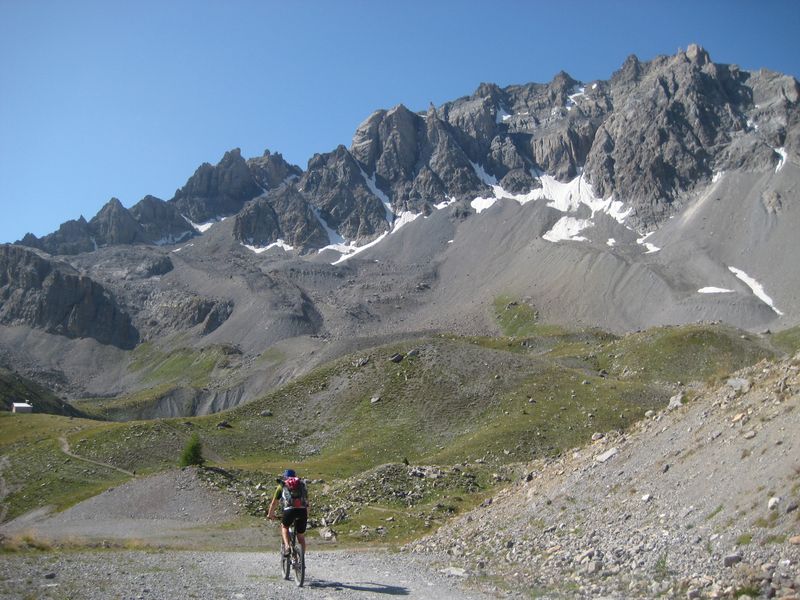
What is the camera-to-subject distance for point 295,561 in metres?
18.1

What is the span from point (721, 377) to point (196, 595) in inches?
762

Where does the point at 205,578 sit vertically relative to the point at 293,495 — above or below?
below

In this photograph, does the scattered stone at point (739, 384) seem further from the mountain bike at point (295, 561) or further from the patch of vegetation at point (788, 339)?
the patch of vegetation at point (788, 339)

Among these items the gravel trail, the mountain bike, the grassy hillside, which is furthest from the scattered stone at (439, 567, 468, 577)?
the grassy hillside

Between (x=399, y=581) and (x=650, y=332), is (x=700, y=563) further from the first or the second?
(x=650, y=332)

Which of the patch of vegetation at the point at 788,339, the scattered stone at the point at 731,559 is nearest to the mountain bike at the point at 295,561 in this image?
the scattered stone at the point at 731,559

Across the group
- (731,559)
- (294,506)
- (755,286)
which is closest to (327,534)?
(294,506)

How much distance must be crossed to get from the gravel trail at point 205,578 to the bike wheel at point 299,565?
0.98 ft

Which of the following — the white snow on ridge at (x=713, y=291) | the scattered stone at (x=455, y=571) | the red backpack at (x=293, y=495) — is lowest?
the scattered stone at (x=455, y=571)

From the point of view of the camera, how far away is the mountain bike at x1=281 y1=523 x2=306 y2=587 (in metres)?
17.8

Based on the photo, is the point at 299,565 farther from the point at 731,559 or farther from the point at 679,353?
the point at 679,353

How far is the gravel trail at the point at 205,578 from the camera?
15844mm

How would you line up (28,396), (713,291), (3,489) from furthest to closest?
(713,291) → (28,396) → (3,489)

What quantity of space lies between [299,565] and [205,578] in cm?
287
